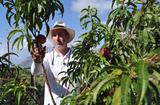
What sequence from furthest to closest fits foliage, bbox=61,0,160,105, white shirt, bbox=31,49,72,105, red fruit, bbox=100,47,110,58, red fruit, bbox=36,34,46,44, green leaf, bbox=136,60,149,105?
white shirt, bbox=31,49,72,105, red fruit, bbox=100,47,110,58, red fruit, bbox=36,34,46,44, foliage, bbox=61,0,160,105, green leaf, bbox=136,60,149,105

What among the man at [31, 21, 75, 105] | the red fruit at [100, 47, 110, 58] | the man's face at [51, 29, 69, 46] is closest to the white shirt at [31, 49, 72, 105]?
the man at [31, 21, 75, 105]

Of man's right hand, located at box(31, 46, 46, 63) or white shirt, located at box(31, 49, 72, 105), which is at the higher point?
man's right hand, located at box(31, 46, 46, 63)

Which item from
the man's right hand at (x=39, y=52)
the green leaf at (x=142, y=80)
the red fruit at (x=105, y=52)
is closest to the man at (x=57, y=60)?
the red fruit at (x=105, y=52)

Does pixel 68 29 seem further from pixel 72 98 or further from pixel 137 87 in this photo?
pixel 137 87

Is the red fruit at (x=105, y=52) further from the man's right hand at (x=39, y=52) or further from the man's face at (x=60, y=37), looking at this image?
the man's face at (x=60, y=37)

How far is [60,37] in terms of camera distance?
3570mm

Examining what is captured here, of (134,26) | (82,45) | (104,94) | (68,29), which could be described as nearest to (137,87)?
(104,94)

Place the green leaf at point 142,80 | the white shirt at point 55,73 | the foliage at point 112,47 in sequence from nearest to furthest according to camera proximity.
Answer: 1. the green leaf at point 142,80
2. the foliage at point 112,47
3. the white shirt at point 55,73

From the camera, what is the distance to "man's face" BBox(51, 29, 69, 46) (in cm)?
357

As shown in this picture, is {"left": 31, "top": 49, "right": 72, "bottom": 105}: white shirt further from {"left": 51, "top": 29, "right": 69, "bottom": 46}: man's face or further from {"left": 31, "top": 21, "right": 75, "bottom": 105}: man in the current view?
A: {"left": 51, "top": 29, "right": 69, "bottom": 46}: man's face

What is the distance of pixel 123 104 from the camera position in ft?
4.05

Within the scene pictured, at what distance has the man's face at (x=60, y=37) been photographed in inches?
141

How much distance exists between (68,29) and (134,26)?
120 centimetres

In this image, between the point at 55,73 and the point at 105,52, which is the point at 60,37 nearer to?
the point at 55,73
